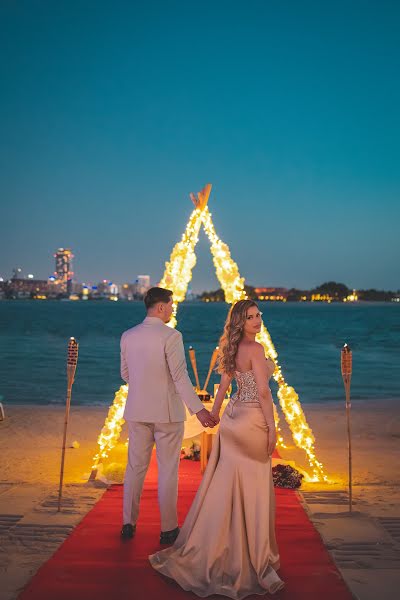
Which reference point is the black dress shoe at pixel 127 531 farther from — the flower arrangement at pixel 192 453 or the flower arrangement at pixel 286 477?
the flower arrangement at pixel 192 453

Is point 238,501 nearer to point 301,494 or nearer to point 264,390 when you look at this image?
point 264,390

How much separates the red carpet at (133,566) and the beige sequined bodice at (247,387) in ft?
3.52

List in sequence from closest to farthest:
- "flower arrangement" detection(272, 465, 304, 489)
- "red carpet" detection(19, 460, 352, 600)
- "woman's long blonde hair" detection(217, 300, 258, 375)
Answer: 1. "red carpet" detection(19, 460, 352, 600)
2. "woman's long blonde hair" detection(217, 300, 258, 375)
3. "flower arrangement" detection(272, 465, 304, 489)

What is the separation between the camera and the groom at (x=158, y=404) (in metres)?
4.98

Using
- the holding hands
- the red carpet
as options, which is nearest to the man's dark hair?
the holding hands

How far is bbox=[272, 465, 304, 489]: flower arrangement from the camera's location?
677 centimetres

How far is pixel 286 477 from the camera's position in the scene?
6812 millimetres

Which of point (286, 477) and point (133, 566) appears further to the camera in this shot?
point (286, 477)

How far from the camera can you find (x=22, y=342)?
44688 mm

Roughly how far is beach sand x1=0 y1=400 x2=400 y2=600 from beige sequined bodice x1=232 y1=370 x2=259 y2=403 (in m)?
1.20

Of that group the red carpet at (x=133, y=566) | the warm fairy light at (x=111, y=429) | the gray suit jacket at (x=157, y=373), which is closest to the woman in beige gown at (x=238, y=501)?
the red carpet at (x=133, y=566)

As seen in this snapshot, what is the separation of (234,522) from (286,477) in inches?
102

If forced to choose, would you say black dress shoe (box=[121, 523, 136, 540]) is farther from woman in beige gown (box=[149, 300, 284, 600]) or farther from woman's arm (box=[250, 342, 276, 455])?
woman's arm (box=[250, 342, 276, 455])

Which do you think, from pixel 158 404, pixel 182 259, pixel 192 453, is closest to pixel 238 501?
pixel 158 404
